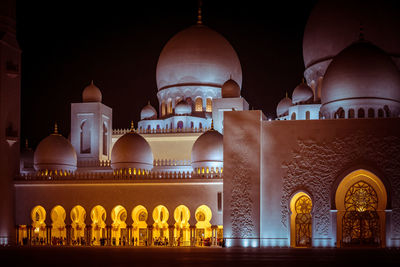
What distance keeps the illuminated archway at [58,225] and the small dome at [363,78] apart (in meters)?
9.52

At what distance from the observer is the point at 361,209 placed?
18.3 m

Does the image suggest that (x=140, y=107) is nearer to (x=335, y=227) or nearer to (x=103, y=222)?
(x=103, y=222)

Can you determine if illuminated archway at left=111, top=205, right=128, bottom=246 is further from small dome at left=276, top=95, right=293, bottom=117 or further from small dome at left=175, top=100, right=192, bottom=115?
small dome at left=276, top=95, right=293, bottom=117

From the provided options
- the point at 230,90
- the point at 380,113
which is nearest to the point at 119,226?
the point at 230,90

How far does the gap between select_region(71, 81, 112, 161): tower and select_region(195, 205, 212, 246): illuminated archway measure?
536cm

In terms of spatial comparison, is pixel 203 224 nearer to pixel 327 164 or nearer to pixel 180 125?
Answer: pixel 327 164

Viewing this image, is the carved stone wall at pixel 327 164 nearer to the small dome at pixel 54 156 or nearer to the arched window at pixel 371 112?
the arched window at pixel 371 112

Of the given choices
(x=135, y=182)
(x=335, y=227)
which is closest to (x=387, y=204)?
(x=335, y=227)

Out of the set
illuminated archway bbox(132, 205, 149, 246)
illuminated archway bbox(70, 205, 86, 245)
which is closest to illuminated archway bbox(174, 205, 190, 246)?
illuminated archway bbox(132, 205, 149, 246)

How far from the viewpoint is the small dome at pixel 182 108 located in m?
26.5

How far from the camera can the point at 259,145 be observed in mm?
18672

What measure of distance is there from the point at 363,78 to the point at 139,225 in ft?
28.6

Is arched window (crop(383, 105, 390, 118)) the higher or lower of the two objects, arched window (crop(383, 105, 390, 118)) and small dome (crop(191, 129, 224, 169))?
the higher

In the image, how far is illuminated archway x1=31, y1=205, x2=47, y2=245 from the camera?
22005 mm
